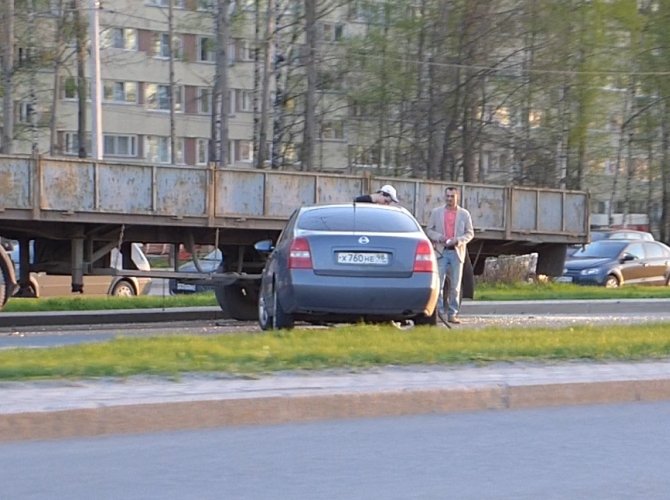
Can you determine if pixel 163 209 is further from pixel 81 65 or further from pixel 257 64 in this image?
pixel 81 65

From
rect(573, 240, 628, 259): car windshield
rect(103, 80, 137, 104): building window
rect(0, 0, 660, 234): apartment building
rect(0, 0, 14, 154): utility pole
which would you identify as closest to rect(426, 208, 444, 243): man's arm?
rect(573, 240, 628, 259): car windshield

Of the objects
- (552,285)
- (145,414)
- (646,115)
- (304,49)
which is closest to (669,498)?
(145,414)

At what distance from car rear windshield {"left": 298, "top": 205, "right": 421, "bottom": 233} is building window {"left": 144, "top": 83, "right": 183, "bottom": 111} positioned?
52.0m

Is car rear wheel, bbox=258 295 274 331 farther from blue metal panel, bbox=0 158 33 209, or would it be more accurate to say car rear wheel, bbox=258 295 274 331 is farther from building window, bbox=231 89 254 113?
building window, bbox=231 89 254 113

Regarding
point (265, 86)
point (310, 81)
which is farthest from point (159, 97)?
point (310, 81)

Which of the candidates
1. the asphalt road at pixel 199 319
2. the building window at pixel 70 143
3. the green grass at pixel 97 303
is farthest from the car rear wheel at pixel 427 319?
the building window at pixel 70 143

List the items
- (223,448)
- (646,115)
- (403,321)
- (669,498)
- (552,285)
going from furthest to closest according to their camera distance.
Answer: (646,115) < (552,285) < (403,321) < (223,448) < (669,498)

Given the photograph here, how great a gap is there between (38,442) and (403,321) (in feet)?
22.3

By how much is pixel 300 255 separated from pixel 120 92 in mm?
52701

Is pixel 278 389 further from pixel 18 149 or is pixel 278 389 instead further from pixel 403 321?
pixel 18 149

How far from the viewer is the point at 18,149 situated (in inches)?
2216

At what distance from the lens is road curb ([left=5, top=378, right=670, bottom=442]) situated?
7449 millimetres

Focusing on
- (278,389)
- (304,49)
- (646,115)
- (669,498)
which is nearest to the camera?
(669,498)

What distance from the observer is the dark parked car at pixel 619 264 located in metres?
30.3
